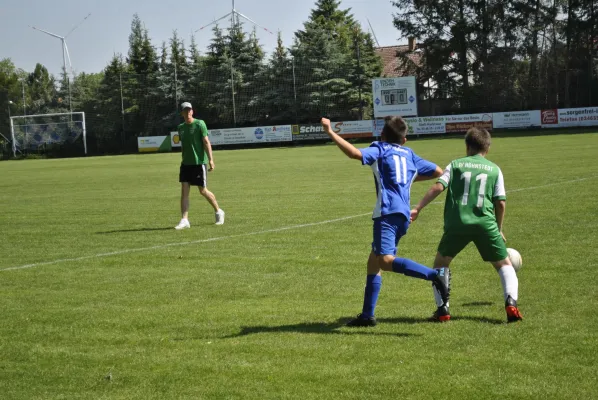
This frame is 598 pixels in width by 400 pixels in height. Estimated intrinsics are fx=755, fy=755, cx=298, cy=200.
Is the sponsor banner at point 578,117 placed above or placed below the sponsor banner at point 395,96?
below

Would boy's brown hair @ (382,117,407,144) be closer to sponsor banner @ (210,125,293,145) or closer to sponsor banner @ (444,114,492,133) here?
sponsor banner @ (444,114,492,133)

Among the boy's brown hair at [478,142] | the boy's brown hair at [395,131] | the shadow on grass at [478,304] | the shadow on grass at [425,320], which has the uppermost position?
the boy's brown hair at [395,131]

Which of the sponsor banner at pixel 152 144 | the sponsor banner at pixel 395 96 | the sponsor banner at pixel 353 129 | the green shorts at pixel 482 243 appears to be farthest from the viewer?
the sponsor banner at pixel 152 144

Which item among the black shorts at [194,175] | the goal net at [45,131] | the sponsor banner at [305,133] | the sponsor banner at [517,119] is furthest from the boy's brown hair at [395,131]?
the goal net at [45,131]

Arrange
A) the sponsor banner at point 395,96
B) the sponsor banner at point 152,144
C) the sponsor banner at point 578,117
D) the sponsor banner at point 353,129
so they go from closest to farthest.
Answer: the sponsor banner at point 578,117 → the sponsor banner at point 353,129 → the sponsor banner at point 395,96 → the sponsor banner at point 152,144

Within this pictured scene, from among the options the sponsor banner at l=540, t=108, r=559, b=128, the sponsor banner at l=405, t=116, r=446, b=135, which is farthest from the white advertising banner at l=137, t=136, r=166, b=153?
the sponsor banner at l=540, t=108, r=559, b=128

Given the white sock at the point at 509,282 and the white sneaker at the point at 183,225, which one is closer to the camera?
the white sock at the point at 509,282

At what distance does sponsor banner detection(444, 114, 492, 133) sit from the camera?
4645cm

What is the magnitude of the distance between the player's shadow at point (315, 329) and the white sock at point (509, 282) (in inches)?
36.0

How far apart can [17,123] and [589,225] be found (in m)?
50.2

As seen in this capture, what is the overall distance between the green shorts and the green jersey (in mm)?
7185

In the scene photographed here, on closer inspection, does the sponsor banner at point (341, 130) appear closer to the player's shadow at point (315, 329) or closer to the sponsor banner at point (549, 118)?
the sponsor banner at point (549, 118)

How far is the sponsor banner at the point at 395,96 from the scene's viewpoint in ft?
162

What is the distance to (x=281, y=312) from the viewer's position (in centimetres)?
659
